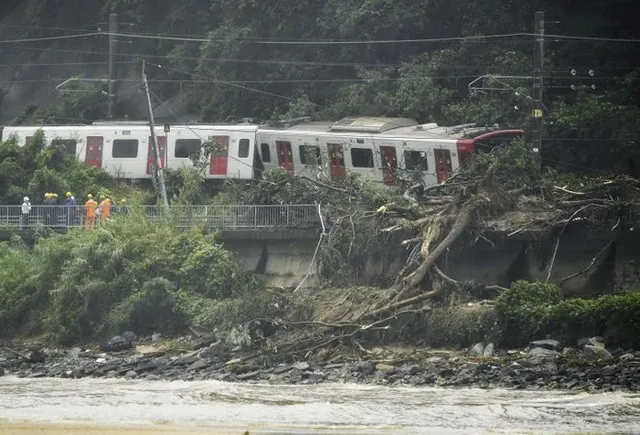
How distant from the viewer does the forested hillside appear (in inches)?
2008

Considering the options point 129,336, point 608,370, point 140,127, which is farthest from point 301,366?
point 140,127

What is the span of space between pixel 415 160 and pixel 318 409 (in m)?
16.9

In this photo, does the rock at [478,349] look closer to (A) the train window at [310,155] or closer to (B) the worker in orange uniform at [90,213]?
(A) the train window at [310,155]

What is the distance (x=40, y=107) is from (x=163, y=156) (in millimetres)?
18118

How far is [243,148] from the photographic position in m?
50.5

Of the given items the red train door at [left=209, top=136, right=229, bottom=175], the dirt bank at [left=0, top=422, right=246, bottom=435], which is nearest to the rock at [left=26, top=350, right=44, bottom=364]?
the dirt bank at [left=0, top=422, right=246, bottom=435]

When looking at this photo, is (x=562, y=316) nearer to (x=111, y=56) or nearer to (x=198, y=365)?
(x=198, y=365)

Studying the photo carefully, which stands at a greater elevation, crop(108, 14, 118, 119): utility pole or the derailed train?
crop(108, 14, 118, 119): utility pole

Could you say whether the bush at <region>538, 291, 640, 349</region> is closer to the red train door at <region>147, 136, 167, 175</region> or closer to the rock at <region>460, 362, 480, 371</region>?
the rock at <region>460, 362, 480, 371</region>

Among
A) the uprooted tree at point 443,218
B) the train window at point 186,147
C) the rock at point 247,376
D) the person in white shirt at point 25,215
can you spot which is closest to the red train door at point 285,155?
the train window at point 186,147

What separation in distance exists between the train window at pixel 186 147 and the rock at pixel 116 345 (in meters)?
13.2

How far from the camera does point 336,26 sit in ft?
193

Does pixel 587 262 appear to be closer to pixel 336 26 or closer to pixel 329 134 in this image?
pixel 329 134

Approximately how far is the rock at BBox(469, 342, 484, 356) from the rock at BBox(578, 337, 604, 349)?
8.18ft
